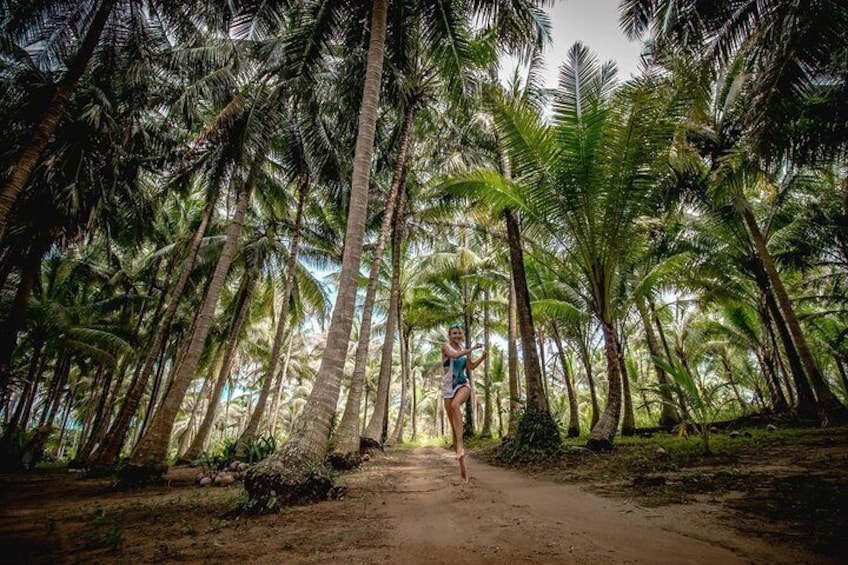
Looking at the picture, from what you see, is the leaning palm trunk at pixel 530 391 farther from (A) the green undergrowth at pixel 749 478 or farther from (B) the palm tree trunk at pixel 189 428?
(B) the palm tree trunk at pixel 189 428

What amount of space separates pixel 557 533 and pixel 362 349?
7.59 metres

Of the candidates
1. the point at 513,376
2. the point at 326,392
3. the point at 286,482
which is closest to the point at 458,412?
the point at 326,392

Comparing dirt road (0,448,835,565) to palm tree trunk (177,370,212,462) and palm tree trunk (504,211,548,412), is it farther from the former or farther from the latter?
palm tree trunk (177,370,212,462)

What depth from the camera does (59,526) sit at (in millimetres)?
3682

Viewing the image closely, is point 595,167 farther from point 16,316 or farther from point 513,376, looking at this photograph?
point 16,316

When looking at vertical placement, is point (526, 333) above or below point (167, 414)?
above

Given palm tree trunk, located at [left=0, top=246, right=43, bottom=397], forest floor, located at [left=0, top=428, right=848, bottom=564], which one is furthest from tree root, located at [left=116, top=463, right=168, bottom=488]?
palm tree trunk, located at [left=0, top=246, right=43, bottom=397]

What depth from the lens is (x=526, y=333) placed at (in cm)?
868

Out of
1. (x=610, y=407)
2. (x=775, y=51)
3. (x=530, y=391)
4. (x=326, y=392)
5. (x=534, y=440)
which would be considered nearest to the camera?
(x=326, y=392)

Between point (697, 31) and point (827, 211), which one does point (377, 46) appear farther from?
point (827, 211)

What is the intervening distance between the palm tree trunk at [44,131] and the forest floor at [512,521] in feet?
15.1

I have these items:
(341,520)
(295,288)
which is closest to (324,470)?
(341,520)

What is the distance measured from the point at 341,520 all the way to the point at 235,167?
31.3 feet

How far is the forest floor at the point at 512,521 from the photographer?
2.30 meters
